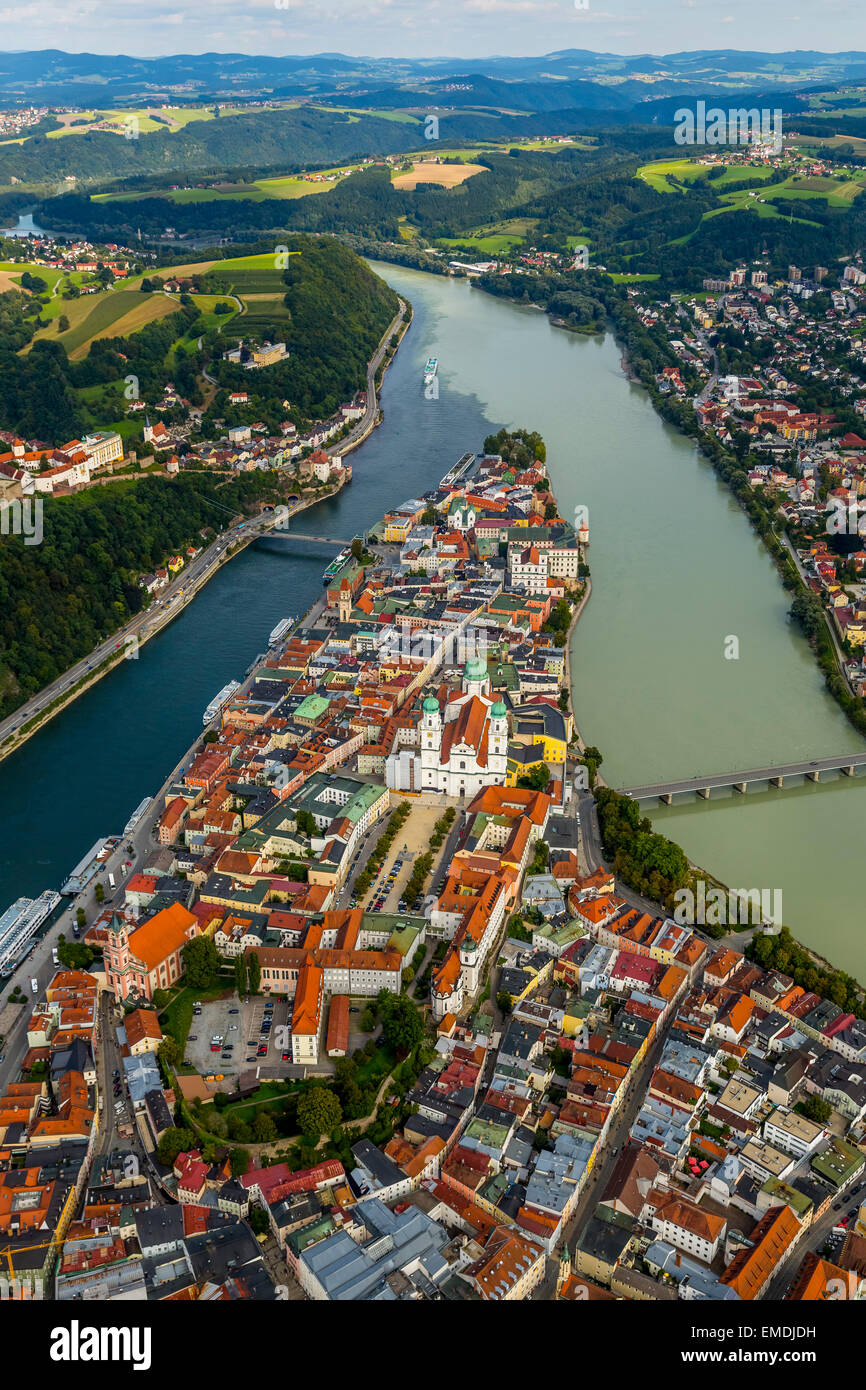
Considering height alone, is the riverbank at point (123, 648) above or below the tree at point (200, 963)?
above

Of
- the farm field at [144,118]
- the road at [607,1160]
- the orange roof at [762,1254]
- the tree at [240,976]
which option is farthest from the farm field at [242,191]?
the orange roof at [762,1254]

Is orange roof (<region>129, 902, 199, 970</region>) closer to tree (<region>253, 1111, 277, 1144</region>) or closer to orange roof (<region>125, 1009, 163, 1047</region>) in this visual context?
orange roof (<region>125, 1009, 163, 1047</region>)

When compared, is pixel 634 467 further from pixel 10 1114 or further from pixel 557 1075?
pixel 10 1114

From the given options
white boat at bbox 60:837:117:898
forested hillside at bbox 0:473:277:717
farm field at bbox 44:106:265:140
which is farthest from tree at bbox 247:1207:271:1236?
farm field at bbox 44:106:265:140

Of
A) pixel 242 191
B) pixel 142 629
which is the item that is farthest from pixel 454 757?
pixel 242 191

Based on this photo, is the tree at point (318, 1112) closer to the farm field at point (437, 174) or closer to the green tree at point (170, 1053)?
the green tree at point (170, 1053)

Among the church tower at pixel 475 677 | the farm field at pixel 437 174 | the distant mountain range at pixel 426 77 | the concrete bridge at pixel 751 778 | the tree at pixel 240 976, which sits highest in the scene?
the distant mountain range at pixel 426 77

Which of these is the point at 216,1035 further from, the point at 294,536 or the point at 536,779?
the point at 294,536
